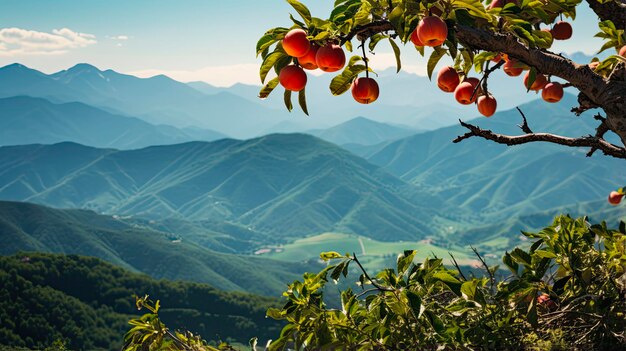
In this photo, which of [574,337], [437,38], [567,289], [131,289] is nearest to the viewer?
[437,38]

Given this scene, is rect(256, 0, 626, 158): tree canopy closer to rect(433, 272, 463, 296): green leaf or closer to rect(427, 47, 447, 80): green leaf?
rect(427, 47, 447, 80): green leaf

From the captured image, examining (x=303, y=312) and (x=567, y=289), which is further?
(x=567, y=289)

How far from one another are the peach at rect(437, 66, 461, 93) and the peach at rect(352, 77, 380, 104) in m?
0.48

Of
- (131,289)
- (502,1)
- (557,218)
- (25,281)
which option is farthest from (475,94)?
(131,289)

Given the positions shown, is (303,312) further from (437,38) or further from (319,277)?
(437,38)

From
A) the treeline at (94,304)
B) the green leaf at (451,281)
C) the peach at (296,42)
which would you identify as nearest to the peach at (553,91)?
the green leaf at (451,281)

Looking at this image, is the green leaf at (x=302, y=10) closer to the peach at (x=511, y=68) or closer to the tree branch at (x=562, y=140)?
the tree branch at (x=562, y=140)

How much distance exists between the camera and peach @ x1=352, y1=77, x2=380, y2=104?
2.59 m

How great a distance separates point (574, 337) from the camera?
2418 mm

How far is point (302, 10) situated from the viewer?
2.34 m

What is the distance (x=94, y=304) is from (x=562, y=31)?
5163 inches

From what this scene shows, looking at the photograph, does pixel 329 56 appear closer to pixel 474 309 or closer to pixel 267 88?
pixel 267 88

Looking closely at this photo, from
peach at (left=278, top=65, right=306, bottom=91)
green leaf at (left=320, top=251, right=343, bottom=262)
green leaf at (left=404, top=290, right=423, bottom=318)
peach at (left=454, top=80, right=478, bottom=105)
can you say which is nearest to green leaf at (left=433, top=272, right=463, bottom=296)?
green leaf at (left=404, top=290, right=423, bottom=318)

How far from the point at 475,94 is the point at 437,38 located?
Answer: 0.96 m
